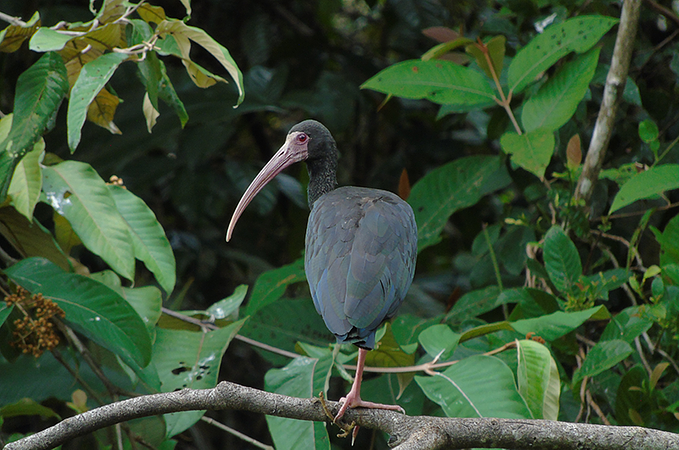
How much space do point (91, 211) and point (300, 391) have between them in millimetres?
962

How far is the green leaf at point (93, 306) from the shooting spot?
196cm

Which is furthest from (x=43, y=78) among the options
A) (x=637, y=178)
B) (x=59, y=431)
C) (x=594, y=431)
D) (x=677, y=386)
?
(x=677, y=386)

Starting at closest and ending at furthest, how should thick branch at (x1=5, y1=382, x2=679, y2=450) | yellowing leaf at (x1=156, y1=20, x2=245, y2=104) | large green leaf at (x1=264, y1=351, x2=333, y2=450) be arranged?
thick branch at (x1=5, y1=382, x2=679, y2=450) < yellowing leaf at (x1=156, y1=20, x2=245, y2=104) < large green leaf at (x1=264, y1=351, x2=333, y2=450)

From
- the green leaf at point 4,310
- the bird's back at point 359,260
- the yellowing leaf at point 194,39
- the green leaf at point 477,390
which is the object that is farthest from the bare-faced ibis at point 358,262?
the green leaf at point 4,310

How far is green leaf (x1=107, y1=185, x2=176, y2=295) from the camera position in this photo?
7.13 ft

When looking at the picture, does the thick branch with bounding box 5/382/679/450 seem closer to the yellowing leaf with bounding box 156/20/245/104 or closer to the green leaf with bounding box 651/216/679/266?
the yellowing leaf with bounding box 156/20/245/104

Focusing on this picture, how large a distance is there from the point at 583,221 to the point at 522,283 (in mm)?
762

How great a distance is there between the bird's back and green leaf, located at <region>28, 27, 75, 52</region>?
971 millimetres

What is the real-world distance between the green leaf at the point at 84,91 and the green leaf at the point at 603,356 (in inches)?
69.2

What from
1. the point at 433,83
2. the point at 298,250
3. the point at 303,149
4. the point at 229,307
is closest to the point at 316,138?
the point at 303,149

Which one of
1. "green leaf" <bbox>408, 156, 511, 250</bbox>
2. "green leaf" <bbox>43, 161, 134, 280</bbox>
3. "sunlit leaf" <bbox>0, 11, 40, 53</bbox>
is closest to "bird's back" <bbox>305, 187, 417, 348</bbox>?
"green leaf" <bbox>43, 161, 134, 280</bbox>

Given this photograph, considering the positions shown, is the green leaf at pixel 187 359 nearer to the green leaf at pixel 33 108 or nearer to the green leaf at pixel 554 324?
the green leaf at pixel 33 108

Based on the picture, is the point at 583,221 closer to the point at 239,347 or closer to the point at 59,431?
the point at 59,431

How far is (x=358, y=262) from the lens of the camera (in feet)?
6.21
